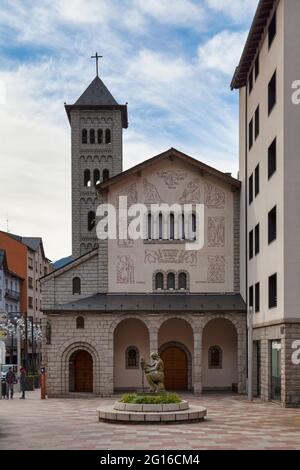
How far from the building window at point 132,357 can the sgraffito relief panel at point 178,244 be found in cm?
371

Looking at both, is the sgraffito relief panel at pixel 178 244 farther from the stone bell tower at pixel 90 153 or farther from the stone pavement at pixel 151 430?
the stone bell tower at pixel 90 153

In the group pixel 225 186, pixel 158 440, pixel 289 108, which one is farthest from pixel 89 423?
pixel 225 186

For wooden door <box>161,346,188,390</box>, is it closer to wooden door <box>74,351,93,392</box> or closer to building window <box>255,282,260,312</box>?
wooden door <box>74,351,93,392</box>

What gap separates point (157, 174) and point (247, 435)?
25.0 metres

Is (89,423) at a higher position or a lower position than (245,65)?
lower

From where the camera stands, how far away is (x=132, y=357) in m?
46.4

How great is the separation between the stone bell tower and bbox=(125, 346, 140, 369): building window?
1000 inches

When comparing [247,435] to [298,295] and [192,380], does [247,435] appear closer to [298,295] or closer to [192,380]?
[298,295]

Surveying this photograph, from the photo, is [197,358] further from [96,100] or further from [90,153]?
[96,100]

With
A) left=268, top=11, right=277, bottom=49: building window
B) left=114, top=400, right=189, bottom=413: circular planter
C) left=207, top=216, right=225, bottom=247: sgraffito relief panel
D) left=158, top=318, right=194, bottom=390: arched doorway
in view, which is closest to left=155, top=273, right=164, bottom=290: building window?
left=158, top=318, right=194, bottom=390: arched doorway

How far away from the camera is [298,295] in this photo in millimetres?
→ 32625

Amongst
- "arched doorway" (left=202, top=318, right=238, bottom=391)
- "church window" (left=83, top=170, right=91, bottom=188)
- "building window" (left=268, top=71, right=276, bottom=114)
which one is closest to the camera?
"building window" (left=268, top=71, right=276, bottom=114)

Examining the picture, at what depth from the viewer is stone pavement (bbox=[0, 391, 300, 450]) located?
21.4 metres

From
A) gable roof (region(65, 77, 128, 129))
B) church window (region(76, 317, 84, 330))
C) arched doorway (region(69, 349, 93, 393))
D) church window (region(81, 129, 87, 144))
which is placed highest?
gable roof (region(65, 77, 128, 129))
